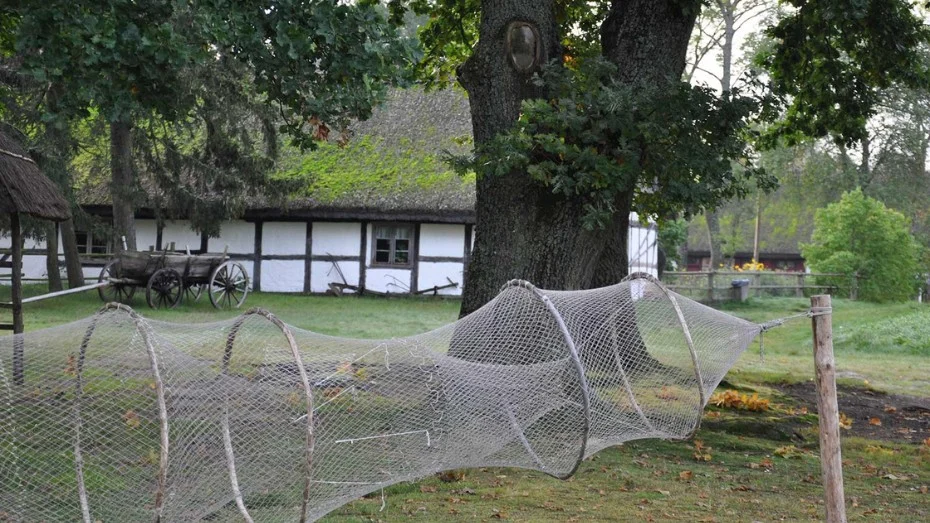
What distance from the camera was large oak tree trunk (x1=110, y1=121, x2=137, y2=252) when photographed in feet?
75.0

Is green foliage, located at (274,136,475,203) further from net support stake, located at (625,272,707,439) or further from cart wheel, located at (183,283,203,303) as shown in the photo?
net support stake, located at (625,272,707,439)

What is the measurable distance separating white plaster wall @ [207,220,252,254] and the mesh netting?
839 inches

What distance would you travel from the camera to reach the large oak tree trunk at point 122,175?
A: 22869 millimetres

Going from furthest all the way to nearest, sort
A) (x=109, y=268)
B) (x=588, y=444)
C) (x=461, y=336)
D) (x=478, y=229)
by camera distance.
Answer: (x=109, y=268) → (x=478, y=229) → (x=461, y=336) → (x=588, y=444)

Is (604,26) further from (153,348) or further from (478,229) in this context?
(153,348)

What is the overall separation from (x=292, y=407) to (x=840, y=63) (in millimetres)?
8846

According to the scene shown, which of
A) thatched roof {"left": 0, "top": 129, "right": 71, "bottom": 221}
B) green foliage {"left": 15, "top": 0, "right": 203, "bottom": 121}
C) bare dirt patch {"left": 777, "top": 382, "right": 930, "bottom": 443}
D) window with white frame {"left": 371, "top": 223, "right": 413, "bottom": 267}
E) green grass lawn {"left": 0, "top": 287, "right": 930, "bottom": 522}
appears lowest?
bare dirt patch {"left": 777, "top": 382, "right": 930, "bottom": 443}

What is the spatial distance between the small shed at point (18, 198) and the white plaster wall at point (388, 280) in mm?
16493

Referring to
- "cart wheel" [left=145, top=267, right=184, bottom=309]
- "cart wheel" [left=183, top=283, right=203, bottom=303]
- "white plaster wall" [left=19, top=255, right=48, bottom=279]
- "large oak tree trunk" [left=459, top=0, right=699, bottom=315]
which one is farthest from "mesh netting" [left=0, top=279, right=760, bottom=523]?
"white plaster wall" [left=19, top=255, right=48, bottom=279]

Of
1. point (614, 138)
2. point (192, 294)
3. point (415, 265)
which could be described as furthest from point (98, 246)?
point (614, 138)

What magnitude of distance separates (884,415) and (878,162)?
121 feet

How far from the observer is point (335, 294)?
89.8ft

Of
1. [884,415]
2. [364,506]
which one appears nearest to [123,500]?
[364,506]

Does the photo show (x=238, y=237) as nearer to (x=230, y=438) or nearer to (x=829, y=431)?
(x=230, y=438)
